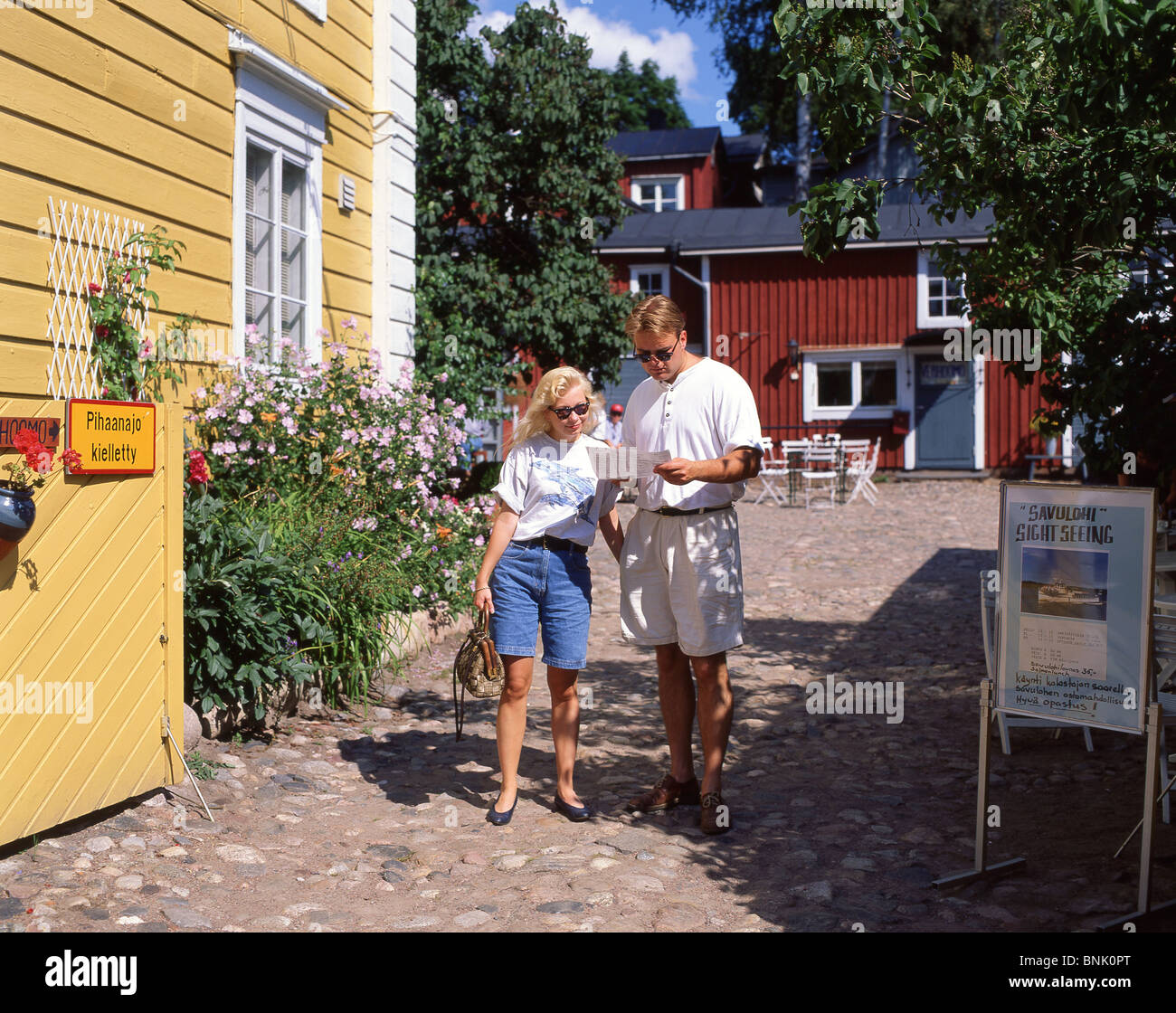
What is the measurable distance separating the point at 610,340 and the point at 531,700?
1109 cm

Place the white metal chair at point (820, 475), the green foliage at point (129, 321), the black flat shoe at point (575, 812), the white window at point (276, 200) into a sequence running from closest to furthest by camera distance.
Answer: the black flat shoe at point (575, 812) < the green foliage at point (129, 321) < the white window at point (276, 200) < the white metal chair at point (820, 475)

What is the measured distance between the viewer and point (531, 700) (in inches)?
276

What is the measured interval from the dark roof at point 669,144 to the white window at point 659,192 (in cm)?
70

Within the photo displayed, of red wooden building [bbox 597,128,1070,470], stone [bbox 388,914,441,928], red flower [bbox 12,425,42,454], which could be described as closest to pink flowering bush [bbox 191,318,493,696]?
red flower [bbox 12,425,42,454]

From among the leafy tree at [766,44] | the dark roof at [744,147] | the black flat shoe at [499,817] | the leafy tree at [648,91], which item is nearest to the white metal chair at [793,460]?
the leafy tree at [766,44]

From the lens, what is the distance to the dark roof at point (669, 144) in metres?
36.6

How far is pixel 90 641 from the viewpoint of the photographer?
4.29 metres

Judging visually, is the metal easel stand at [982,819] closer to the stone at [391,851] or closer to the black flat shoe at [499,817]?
the black flat shoe at [499,817]

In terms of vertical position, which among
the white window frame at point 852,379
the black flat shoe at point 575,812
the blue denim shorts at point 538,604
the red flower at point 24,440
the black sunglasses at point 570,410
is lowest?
the black flat shoe at point 575,812

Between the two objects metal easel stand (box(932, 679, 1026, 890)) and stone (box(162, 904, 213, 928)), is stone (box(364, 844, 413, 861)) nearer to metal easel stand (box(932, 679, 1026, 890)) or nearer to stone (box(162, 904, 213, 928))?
stone (box(162, 904, 213, 928))

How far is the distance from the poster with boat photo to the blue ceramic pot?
3.18 m

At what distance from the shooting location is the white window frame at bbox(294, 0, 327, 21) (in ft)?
Result: 26.9
